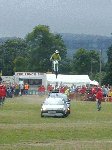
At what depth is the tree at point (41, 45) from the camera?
5138 inches

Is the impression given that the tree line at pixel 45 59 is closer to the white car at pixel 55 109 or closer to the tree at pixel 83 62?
the tree at pixel 83 62

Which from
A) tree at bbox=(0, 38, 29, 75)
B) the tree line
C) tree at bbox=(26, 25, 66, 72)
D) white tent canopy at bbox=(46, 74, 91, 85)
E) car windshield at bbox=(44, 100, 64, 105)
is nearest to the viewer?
car windshield at bbox=(44, 100, 64, 105)

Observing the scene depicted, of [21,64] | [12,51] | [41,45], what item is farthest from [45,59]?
[12,51]

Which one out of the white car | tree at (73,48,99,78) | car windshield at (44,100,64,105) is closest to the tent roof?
car windshield at (44,100,64,105)

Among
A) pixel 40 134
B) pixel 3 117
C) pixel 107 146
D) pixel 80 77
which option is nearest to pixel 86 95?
pixel 80 77

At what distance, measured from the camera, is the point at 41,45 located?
134m

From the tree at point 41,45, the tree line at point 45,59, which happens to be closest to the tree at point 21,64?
the tree line at point 45,59

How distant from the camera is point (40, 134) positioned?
2477cm

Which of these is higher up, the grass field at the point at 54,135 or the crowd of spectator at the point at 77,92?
the crowd of spectator at the point at 77,92

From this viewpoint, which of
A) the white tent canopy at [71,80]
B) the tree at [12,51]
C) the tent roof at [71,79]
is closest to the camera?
the white tent canopy at [71,80]

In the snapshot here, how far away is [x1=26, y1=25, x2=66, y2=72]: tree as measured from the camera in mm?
130512

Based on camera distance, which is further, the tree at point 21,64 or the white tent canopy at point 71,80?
the tree at point 21,64

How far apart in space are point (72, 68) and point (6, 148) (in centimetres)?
11925

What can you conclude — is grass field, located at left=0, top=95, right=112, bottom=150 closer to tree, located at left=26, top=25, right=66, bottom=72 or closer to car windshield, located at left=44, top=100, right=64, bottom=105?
car windshield, located at left=44, top=100, right=64, bottom=105
